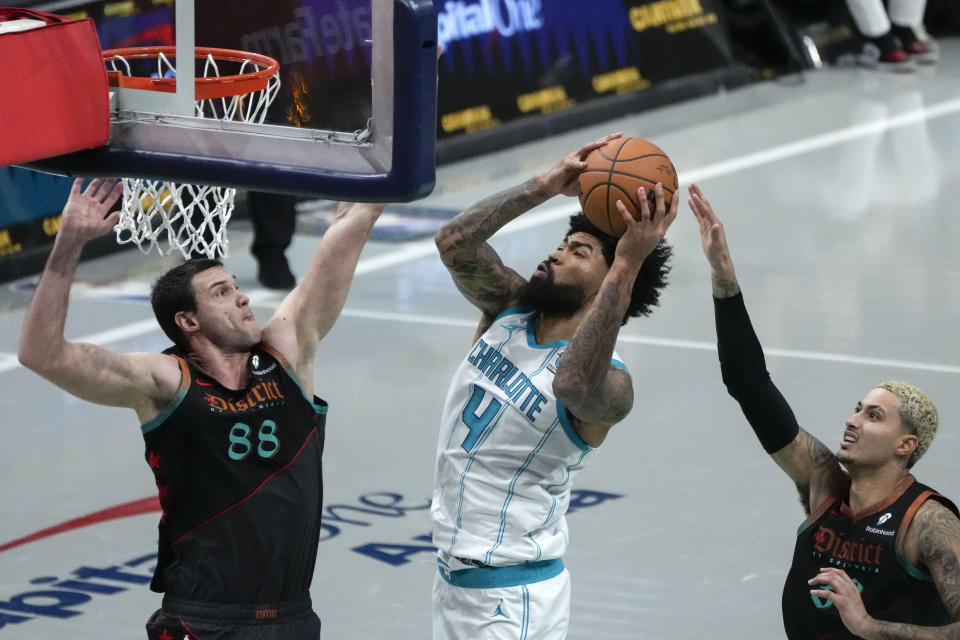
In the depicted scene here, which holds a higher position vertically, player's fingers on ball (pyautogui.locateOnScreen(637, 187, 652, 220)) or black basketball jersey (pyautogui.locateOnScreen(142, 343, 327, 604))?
player's fingers on ball (pyautogui.locateOnScreen(637, 187, 652, 220))

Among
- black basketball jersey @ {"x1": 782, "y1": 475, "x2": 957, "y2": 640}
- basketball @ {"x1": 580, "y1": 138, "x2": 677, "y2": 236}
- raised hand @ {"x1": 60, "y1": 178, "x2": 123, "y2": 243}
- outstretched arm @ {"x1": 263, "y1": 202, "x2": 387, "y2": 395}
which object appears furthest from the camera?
outstretched arm @ {"x1": 263, "y1": 202, "x2": 387, "y2": 395}

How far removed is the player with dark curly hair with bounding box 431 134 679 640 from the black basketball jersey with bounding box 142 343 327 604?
0.53m

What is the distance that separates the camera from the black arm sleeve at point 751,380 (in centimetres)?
530

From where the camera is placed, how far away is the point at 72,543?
809 centimetres

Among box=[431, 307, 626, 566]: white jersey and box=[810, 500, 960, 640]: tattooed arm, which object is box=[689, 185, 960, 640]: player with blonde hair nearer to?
box=[810, 500, 960, 640]: tattooed arm

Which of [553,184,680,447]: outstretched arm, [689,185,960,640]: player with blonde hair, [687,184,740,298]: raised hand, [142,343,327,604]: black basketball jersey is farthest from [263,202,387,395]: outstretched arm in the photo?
[689,185,960,640]: player with blonde hair

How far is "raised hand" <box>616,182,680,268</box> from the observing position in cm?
504

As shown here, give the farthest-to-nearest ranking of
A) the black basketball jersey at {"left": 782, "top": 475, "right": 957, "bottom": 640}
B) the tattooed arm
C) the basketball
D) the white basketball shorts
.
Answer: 1. the white basketball shorts
2. the basketball
3. the black basketball jersey at {"left": 782, "top": 475, "right": 957, "bottom": 640}
4. the tattooed arm

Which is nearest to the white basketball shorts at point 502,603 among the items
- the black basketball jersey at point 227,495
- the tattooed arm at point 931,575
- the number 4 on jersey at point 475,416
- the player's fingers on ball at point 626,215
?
the number 4 on jersey at point 475,416

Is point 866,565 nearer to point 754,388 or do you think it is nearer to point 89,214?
point 754,388

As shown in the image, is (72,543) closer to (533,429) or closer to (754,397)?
(533,429)

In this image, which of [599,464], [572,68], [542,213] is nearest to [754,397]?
[599,464]

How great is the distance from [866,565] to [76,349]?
8.22ft

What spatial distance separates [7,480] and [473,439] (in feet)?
14.1
